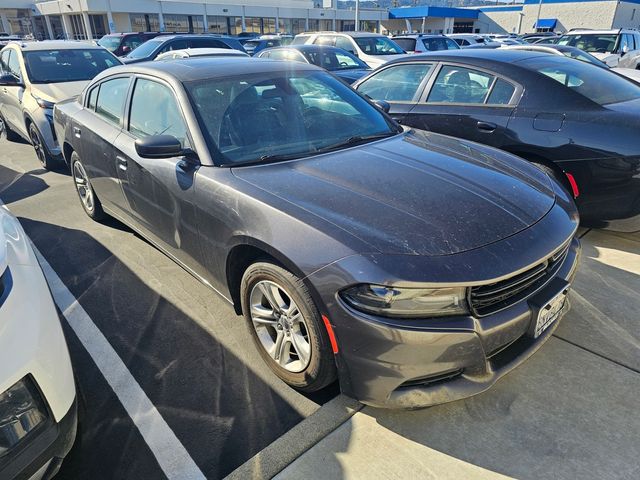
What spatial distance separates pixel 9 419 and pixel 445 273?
5.47 feet

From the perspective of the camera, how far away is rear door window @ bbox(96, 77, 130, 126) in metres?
3.74

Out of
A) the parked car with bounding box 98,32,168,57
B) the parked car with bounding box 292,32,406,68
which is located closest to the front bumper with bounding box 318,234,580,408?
the parked car with bounding box 292,32,406,68

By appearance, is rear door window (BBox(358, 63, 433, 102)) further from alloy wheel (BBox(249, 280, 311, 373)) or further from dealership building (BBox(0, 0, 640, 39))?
dealership building (BBox(0, 0, 640, 39))

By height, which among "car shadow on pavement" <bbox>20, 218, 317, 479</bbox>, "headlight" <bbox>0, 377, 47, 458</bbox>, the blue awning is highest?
"headlight" <bbox>0, 377, 47, 458</bbox>

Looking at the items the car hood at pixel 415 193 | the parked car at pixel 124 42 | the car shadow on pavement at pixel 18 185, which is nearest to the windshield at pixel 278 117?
the car hood at pixel 415 193

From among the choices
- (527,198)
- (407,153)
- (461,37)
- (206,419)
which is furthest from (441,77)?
(461,37)

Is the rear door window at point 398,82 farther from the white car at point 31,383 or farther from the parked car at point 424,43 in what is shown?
the parked car at point 424,43

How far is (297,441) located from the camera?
219cm

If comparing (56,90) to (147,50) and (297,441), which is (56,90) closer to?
(147,50)

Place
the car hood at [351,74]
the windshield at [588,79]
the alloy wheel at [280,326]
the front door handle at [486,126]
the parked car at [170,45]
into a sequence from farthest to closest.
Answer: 1. the parked car at [170,45]
2. the car hood at [351,74]
3. the front door handle at [486,126]
4. the windshield at [588,79]
5. the alloy wheel at [280,326]

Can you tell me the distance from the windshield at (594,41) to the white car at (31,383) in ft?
55.4

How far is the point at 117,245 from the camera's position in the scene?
4.37m

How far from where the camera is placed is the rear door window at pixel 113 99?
3736 millimetres

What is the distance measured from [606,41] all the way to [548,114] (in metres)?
13.4
